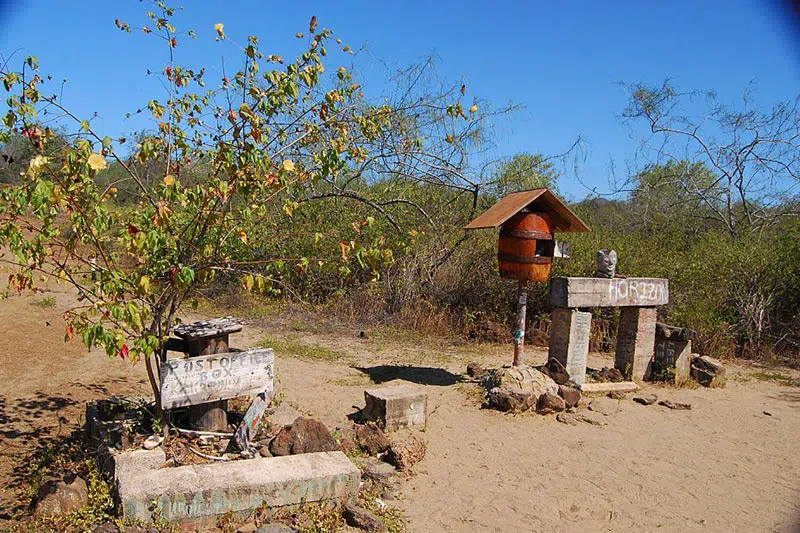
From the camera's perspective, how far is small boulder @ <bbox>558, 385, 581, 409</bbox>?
7.34 metres

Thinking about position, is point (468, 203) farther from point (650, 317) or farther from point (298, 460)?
point (298, 460)

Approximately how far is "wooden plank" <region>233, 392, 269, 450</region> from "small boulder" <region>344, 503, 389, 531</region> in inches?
47.0

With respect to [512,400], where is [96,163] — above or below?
above

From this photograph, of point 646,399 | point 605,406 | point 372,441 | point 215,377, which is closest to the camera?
point 215,377

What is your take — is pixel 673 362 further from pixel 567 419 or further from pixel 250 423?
pixel 250 423

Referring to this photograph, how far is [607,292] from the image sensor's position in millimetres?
8305

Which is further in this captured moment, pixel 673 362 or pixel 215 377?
pixel 673 362

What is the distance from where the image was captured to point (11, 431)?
5555 millimetres

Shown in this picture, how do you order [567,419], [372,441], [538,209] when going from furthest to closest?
[538,209] → [567,419] → [372,441]

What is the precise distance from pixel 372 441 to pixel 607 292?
4.16m

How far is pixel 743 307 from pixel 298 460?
30.9 feet

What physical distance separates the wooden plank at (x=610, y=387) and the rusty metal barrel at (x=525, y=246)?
63.0 inches

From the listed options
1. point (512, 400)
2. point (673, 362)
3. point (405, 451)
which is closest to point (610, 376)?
point (673, 362)

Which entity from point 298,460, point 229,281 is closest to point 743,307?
point 298,460
